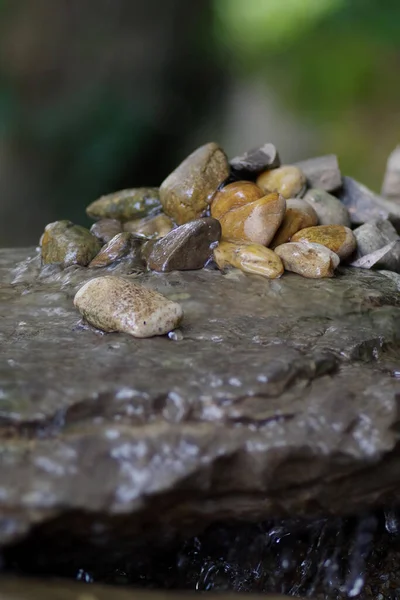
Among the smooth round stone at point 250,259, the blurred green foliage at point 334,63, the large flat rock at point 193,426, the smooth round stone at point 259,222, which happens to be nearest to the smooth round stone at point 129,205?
the smooth round stone at point 259,222

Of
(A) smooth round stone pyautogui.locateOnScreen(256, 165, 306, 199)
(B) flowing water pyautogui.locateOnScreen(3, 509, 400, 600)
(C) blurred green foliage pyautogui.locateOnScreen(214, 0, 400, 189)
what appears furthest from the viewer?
(C) blurred green foliage pyautogui.locateOnScreen(214, 0, 400, 189)

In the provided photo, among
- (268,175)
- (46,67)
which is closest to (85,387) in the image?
(268,175)

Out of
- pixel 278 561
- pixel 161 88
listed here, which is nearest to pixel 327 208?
pixel 278 561

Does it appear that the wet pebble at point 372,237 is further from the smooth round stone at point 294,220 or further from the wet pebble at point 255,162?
the wet pebble at point 255,162

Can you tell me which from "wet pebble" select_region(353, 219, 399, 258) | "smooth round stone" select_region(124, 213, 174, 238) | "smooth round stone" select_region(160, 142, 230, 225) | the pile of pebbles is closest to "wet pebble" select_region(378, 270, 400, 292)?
the pile of pebbles

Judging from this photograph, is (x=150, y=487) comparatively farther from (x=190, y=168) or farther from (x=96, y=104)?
(x=96, y=104)

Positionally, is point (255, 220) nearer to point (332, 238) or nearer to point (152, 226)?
point (332, 238)

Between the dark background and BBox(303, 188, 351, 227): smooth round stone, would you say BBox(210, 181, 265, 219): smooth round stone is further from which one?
the dark background
